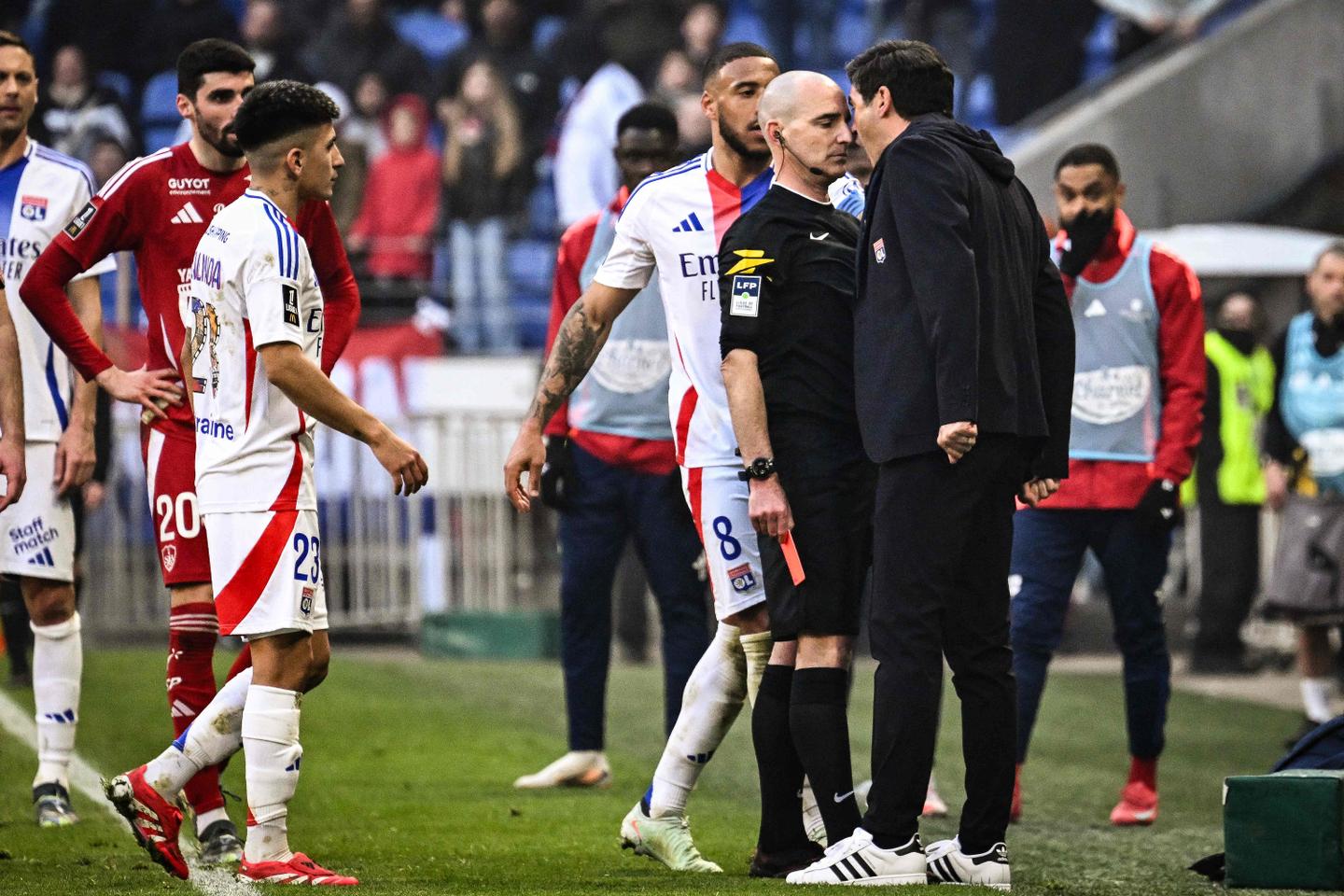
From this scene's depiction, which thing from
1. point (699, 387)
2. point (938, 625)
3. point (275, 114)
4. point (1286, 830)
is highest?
point (275, 114)

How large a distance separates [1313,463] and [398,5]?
12.8m

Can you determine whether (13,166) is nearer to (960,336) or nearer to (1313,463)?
(960,336)

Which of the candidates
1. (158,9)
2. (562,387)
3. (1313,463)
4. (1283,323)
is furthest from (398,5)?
(562,387)

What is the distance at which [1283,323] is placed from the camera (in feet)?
45.2

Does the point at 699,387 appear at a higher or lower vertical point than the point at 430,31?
lower

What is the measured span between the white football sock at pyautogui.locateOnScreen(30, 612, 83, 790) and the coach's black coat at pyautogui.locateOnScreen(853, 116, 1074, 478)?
3.03 metres

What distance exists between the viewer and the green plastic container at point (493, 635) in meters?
12.9

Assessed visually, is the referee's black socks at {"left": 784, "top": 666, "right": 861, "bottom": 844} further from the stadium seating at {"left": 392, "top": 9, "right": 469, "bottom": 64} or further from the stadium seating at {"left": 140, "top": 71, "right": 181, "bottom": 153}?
the stadium seating at {"left": 392, "top": 9, "right": 469, "bottom": 64}

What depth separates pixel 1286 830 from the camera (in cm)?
500

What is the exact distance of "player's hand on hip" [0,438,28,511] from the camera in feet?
19.4

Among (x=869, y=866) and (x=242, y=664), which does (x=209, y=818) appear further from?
(x=869, y=866)

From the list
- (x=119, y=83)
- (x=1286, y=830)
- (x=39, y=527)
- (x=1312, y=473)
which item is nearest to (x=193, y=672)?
(x=39, y=527)

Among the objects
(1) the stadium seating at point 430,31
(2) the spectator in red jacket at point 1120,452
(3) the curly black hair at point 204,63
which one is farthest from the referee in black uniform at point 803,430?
(1) the stadium seating at point 430,31

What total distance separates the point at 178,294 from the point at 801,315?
1.77 m
